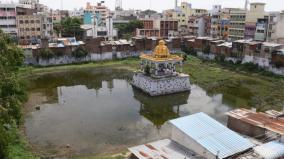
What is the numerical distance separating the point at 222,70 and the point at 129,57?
15685mm

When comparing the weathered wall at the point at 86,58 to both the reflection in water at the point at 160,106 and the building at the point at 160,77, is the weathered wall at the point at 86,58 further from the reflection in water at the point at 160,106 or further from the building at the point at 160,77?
the reflection in water at the point at 160,106

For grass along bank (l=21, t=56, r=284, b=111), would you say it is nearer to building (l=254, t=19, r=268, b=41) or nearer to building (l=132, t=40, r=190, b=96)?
building (l=132, t=40, r=190, b=96)

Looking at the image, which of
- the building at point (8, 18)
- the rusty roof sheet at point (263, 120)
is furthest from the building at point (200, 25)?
the rusty roof sheet at point (263, 120)

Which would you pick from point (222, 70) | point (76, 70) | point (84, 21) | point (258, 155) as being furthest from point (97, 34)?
point (258, 155)

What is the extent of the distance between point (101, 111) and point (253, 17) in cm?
3770

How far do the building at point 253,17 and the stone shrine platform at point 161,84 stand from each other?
25322 mm

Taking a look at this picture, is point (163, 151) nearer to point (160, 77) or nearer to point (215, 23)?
point (160, 77)

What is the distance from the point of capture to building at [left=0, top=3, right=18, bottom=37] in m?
47.2

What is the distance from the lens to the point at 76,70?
129ft

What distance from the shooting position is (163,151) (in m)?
14.3

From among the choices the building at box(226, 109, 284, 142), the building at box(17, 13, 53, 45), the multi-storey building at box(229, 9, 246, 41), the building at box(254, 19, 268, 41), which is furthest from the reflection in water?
the multi-storey building at box(229, 9, 246, 41)

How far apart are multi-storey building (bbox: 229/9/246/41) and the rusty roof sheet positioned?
37.9 meters

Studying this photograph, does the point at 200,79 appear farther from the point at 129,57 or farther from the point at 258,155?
the point at 258,155

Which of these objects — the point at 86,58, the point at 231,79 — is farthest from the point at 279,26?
the point at 86,58
